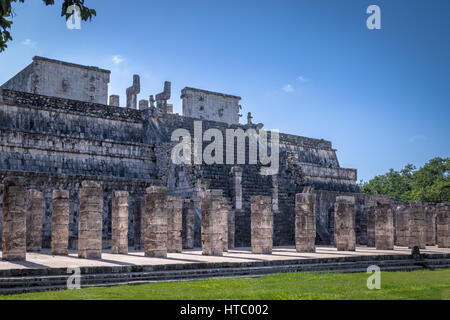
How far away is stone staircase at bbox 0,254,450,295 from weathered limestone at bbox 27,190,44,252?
735 centimetres

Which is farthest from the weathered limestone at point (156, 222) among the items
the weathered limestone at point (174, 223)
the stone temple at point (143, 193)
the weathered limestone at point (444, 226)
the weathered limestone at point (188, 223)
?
the weathered limestone at point (444, 226)

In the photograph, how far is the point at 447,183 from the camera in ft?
132

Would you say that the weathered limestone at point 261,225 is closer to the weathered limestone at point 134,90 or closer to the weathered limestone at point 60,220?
the weathered limestone at point 60,220

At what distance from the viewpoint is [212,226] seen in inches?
656

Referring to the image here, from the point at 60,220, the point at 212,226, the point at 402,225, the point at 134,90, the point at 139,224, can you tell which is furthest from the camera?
the point at 134,90

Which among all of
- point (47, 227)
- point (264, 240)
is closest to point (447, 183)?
point (264, 240)

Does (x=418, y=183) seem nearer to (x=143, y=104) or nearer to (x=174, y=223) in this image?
(x=143, y=104)

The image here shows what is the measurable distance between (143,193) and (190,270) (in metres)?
11.2

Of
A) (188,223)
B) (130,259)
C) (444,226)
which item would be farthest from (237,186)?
(130,259)

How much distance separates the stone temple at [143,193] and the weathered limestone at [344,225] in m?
0.04

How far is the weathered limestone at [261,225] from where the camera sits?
57.6ft
